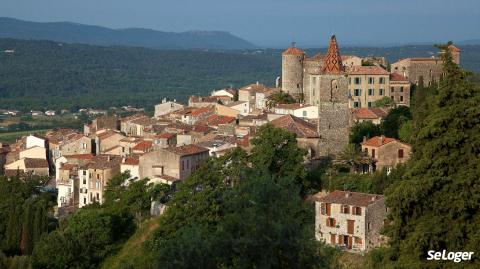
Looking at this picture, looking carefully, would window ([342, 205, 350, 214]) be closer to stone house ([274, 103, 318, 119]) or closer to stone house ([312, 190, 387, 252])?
stone house ([312, 190, 387, 252])

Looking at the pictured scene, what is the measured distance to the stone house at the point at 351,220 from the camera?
30.9 m

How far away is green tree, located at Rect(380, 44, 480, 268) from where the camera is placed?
59.2ft

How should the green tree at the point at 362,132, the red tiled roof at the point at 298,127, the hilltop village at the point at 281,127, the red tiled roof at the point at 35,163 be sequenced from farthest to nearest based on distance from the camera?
the red tiled roof at the point at 35,163 → the green tree at the point at 362,132 → the red tiled roof at the point at 298,127 → the hilltop village at the point at 281,127

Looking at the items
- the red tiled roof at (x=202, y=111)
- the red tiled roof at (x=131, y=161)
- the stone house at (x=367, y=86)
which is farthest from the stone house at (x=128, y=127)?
the red tiled roof at (x=131, y=161)

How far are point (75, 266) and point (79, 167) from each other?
33.1 ft

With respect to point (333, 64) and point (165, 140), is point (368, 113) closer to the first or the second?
point (333, 64)

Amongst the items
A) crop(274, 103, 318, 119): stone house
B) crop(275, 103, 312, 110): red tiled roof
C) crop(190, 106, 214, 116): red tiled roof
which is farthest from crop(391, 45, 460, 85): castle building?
crop(190, 106, 214, 116): red tiled roof

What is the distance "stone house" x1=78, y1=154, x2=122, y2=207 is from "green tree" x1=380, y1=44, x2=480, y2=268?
2636cm

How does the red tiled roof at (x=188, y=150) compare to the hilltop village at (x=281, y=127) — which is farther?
the red tiled roof at (x=188, y=150)

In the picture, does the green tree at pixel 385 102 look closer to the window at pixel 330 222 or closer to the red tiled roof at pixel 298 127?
the red tiled roof at pixel 298 127

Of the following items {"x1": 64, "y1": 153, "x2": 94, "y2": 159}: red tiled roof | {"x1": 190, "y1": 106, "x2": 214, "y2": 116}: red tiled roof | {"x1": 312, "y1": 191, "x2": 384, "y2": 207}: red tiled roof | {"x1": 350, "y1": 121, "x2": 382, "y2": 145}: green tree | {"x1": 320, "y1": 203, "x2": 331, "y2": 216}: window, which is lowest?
{"x1": 64, "y1": 153, "x2": 94, "y2": 159}: red tiled roof

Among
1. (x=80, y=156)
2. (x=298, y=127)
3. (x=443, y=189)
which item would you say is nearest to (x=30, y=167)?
(x=80, y=156)

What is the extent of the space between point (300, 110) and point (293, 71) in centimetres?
419

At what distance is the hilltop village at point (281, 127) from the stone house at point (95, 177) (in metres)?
0.04
